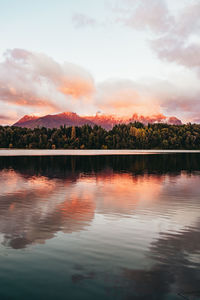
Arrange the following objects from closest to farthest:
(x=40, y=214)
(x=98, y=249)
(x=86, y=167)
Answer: (x=98, y=249) → (x=40, y=214) → (x=86, y=167)

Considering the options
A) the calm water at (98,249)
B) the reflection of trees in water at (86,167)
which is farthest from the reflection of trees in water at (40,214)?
the reflection of trees in water at (86,167)

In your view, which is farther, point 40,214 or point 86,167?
point 86,167

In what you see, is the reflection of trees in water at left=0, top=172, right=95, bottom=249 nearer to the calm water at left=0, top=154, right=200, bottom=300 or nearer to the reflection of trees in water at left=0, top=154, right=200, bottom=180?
the calm water at left=0, top=154, right=200, bottom=300

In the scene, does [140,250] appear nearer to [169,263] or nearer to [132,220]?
→ [169,263]

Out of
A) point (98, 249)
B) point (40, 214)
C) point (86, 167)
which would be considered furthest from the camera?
point (86, 167)

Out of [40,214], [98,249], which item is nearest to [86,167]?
[40,214]

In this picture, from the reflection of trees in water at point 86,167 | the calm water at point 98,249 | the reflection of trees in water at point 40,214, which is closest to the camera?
the calm water at point 98,249

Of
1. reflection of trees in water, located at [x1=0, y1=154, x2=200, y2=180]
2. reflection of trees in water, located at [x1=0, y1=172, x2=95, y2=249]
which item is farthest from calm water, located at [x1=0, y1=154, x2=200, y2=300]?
reflection of trees in water, located at [x1=0, y1=154, x2=200, y2=180]

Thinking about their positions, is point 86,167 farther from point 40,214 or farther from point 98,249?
point 98,249

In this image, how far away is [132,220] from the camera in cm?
2122

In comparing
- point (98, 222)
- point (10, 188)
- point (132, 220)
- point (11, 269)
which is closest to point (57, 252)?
point (11, 269)

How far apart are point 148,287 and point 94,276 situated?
210 cm

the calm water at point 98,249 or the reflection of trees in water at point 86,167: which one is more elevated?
the reflection of trees in water at point 86,167

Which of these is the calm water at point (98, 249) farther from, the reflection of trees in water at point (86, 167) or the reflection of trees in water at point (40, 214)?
the reflection of trees in water at point (86, 167)
